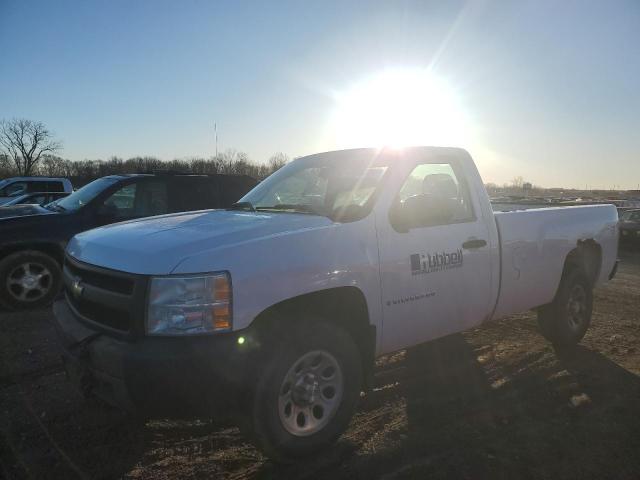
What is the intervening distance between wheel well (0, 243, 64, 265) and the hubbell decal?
5310mm

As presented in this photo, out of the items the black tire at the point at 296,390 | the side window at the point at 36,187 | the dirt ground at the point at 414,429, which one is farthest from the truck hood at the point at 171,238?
the side window at the point at 36,187

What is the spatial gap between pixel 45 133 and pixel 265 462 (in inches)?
3641

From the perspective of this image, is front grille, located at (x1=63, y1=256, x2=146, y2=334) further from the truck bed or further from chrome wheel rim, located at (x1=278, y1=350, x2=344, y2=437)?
the truck bed

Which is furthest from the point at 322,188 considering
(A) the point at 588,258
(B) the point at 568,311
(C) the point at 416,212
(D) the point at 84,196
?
(D) the point at 84,196

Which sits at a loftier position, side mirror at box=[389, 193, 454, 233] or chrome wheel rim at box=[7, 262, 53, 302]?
side mirror at box=[389, 193, 454, 233]

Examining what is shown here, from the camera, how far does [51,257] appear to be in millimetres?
6539

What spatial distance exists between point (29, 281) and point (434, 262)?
5.56 meters

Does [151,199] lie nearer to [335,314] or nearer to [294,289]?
[335,314]

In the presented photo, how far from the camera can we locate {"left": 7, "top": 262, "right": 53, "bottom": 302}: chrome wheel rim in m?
6.29

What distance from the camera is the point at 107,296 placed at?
2738 mm

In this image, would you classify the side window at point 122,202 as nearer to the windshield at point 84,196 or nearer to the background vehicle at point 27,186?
the windshield at point 84,196

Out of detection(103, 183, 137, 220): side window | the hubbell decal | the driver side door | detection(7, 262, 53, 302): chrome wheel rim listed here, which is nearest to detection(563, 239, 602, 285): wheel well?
the driver side door

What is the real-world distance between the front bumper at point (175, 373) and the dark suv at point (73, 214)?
15.0ft

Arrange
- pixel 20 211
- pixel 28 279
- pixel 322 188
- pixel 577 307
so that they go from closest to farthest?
pixel 322 188
pixel 577 307
pixel 28 279
pixel 20 211
